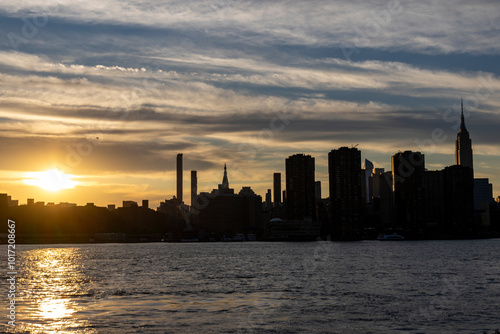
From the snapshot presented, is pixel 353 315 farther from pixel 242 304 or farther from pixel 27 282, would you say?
pixel 27 282

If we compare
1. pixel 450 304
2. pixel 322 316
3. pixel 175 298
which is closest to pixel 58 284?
pixel 175 298

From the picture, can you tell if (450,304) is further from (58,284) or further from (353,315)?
(58,284)

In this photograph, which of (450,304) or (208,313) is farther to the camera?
(450,304)

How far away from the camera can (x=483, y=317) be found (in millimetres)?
62938

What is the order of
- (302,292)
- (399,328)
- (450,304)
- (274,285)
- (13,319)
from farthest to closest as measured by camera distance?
(274,285) < (302,292) < (450,304) < (13,319) < (399,328)

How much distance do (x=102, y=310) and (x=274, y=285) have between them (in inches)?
1348

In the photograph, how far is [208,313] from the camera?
218ft

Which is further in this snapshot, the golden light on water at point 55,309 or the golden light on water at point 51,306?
the golden light on water at point 55,309

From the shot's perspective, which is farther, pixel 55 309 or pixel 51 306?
pixel 51 306

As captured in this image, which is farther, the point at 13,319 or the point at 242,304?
the point at 242,304

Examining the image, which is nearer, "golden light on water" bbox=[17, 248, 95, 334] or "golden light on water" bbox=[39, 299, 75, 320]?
"golden light on water" bbox=[17, 248, 95, 334]

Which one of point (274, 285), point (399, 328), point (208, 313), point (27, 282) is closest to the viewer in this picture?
point (399, 328)

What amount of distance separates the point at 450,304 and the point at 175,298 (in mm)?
33125

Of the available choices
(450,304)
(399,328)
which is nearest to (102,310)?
(399,328)
